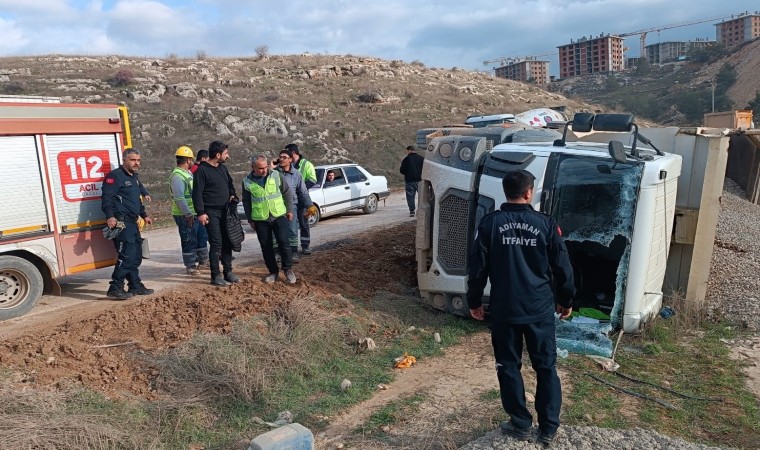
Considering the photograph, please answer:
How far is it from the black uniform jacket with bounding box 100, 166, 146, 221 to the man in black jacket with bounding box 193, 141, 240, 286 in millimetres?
773

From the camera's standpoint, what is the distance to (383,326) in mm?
6320

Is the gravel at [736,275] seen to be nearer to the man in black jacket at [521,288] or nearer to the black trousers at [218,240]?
the man in black jacket at [521,288]

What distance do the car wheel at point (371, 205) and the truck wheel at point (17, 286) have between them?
30.3 ft

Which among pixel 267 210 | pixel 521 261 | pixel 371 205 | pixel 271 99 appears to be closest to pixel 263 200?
pixel 267 210

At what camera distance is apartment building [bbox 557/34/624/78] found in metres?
101

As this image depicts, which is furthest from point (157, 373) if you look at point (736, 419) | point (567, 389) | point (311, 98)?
point (311, 98)

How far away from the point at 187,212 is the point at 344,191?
6.66 m

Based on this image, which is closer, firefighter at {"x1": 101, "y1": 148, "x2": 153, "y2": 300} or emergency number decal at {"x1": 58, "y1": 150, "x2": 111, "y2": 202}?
firefighter at {"x1": 101, "y1": 148, "x2": 153, "y2": 300}

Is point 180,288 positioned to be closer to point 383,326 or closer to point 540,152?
point 383,326

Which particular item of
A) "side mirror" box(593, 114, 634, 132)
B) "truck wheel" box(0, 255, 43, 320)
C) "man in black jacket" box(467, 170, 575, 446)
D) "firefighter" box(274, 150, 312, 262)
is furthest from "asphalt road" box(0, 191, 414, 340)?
"man in black jacket" box(467, 170, 575, 446)

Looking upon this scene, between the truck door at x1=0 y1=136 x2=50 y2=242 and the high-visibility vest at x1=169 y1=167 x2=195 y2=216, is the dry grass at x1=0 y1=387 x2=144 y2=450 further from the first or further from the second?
the high-visibility vest at x1=169 y1=167 x2=195 y2=216

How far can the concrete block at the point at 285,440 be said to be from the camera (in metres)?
3.54

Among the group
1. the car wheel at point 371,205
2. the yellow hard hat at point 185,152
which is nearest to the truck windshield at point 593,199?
the yellow hard hat at point 185,152

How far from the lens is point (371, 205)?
614 inches
